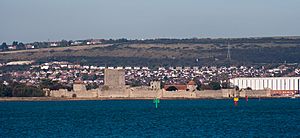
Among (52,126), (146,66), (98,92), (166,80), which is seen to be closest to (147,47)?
(146,66)

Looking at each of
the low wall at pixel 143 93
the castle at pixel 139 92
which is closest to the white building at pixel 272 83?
the castle at pixel 139 92

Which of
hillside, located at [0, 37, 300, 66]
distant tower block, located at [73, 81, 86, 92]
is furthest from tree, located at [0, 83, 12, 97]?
hillside, located at [0, 37, 300, 66]

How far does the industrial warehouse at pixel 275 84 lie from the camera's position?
146625mm

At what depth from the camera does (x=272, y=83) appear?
147 metres

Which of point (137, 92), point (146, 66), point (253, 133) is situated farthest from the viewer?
point (146, 66)

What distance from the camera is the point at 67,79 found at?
168m

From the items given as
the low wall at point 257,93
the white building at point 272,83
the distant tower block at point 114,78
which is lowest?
the low wall at point 257,93

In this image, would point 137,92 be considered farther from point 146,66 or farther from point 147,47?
point 147,47

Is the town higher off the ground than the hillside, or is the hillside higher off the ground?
the hillside

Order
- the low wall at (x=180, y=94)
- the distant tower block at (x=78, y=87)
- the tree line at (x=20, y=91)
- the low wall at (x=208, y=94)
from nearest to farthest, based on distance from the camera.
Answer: the tree line at (x=20, y=91), the low wall at (x=180, y=94), the low wall at (x=208, y=94), the distant tower block at (x=78, y=87)

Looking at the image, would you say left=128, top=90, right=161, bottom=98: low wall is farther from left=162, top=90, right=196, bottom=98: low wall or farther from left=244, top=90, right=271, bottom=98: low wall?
left=244, top=90, right=271, bottom=98: low wall

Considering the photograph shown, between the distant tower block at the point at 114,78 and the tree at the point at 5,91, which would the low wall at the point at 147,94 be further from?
the tree at the point at 5,91

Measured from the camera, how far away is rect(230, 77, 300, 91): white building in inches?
5778

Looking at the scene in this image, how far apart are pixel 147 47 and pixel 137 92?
6344 centimetres
